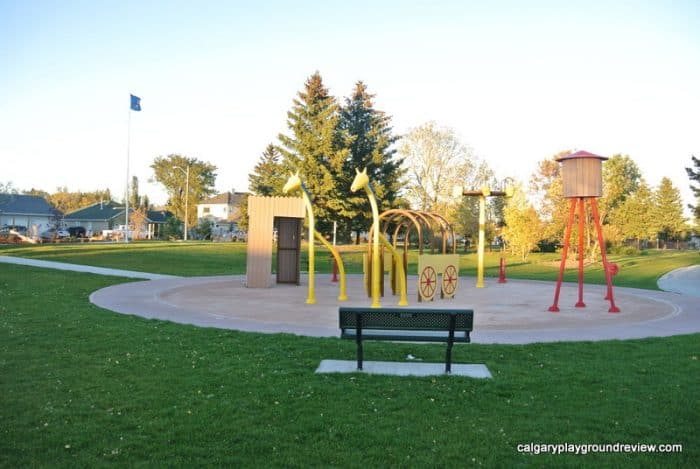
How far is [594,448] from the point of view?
447 cm

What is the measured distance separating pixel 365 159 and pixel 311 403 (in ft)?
139

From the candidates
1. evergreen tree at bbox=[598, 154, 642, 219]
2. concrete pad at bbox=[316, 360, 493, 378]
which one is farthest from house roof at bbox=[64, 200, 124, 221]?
concrete pad at bbox=[316, 360, 493, 378]

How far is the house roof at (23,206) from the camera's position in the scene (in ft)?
207

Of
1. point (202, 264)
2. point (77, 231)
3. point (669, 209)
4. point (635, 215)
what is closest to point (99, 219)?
point (77, 231)

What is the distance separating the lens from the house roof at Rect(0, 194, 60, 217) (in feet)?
207

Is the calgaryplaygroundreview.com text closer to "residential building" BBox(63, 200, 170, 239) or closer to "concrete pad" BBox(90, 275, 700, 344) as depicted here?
"concrete pad" BBox(90, 275, 700, 344)

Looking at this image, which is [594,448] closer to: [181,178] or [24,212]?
[24,212]

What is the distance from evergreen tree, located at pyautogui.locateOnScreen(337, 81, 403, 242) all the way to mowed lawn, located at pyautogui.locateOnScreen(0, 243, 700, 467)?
35076 millimetres

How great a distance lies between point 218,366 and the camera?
22.8ft

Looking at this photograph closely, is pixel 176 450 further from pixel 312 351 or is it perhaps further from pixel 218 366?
pixel 312 351

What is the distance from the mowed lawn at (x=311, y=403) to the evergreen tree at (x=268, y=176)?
38548 mm

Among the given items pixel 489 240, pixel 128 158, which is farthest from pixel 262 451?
pixel 489 240

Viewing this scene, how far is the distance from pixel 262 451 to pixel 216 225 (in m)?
80.5

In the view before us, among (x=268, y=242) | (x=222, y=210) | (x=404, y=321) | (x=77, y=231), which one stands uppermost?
(x=222, y=210)
